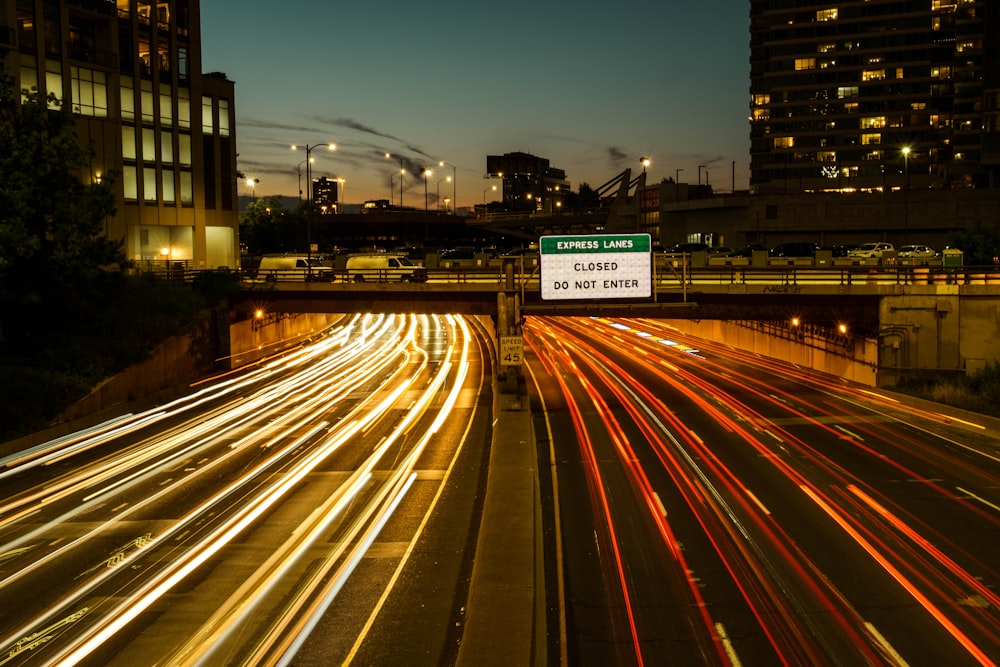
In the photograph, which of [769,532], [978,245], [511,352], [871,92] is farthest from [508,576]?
[871,92]

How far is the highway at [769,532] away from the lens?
1076 centimetres

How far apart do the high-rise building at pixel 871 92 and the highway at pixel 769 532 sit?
10491 cm

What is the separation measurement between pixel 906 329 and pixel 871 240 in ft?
223

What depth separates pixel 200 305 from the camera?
4162 centimetres

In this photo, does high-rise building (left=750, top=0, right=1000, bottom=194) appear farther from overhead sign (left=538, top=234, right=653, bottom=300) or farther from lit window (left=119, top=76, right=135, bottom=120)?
overhead sign (left=538, top=234, right=653, bottom=300)

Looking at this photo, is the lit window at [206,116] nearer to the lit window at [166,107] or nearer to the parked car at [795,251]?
the lit window at [166,107]

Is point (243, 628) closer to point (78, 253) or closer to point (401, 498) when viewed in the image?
point (401, 498)

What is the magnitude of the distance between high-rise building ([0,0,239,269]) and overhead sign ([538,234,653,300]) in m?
40.5

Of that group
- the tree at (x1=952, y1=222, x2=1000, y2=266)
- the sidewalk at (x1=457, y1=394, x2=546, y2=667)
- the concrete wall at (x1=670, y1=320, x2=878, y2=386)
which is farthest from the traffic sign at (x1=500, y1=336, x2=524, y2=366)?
the tree at (x1=952, y1=222, x2=1000, y2=266)

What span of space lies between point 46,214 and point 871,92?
429ft

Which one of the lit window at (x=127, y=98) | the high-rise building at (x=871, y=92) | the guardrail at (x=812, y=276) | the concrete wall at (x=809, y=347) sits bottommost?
the concrete wall at (x=809, y=347)

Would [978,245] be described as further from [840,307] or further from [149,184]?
[149,184]

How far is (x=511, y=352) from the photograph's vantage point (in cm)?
2838

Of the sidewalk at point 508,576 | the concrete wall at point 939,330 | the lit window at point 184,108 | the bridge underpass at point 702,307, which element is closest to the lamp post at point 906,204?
the bridge underpass at point 702,307
